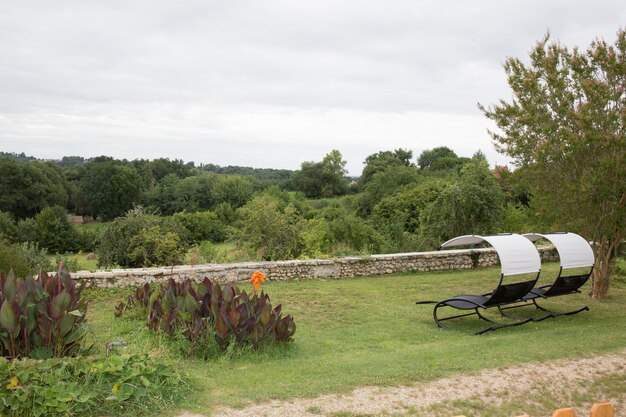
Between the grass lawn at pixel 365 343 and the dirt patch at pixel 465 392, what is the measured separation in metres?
0.18

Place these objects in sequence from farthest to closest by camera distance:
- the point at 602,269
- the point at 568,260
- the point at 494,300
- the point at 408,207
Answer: the point at 408,207 < the point at 602,269 < the point at 568,260 < the point at 494,300

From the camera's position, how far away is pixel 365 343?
776 cm

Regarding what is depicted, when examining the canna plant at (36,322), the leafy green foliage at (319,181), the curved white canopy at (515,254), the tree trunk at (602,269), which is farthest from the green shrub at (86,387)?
the leafy green foliage at (319,181)

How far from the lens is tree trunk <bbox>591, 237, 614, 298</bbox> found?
420 inches

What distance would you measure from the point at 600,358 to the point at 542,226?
5.47m

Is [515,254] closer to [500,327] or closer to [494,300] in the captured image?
[494,300]

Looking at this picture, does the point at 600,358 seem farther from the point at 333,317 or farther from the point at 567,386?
the point at 333,317

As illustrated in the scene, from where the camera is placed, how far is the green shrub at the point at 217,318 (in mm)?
6801

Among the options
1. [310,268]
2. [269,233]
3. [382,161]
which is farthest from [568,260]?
[382,161]

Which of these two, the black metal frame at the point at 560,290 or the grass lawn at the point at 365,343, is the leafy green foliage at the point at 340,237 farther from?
the black metal frame at the point at 560,290

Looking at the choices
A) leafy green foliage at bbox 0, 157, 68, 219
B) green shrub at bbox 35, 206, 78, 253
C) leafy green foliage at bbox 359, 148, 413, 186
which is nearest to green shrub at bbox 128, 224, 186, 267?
green shrub at bbox 35, 206, 78, 253

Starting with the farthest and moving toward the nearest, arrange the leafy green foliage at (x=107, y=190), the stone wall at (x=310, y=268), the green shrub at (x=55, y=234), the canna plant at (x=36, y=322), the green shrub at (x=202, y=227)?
the leafy green foliage at (x=107, y=190) → the green shrub at (x=202, y=227) → the green shrub at (x=55, y=234) → the stone wall at (x=310, y=268) → the canna plant at (x=36, y=322)

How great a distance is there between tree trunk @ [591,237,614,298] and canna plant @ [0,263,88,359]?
9.54 meters

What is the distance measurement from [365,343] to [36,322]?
4.29 metres
